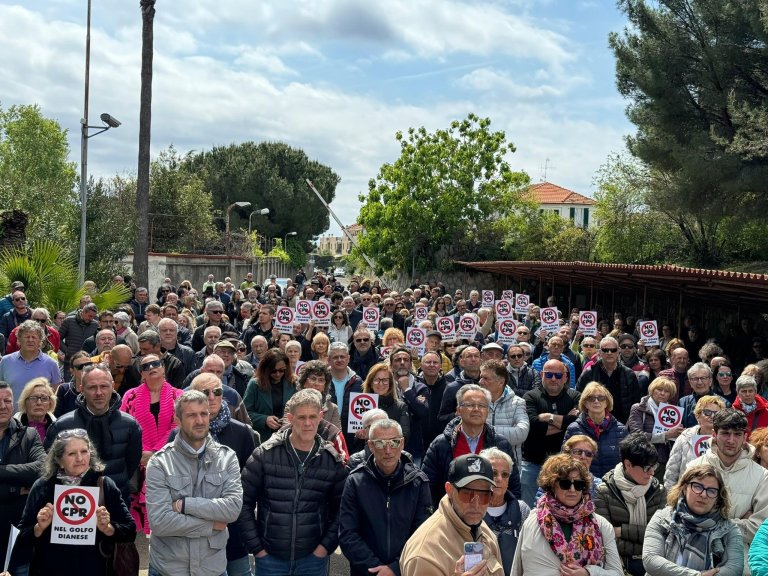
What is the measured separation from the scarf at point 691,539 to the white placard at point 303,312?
947cm

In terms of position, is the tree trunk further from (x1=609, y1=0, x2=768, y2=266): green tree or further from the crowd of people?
the crowd of people

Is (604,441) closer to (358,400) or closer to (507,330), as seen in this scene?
(358,400)

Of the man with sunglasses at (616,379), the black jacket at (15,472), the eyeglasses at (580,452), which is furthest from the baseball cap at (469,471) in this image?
the man with sunglasses at (616,379)

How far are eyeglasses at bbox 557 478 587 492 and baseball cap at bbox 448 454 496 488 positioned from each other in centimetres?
83

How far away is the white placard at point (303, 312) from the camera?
1415 centimetres

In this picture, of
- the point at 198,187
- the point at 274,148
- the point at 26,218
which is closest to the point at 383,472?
the point at 26,218

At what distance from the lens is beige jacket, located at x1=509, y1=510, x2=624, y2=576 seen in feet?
15.1

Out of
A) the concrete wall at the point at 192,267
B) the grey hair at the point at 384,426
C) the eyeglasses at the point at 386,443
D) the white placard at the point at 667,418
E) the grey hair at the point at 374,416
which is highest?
the concrete wall at the point at 192,267

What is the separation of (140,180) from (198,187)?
2307cm

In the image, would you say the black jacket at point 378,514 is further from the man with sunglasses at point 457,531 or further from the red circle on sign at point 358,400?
A: the red circle on sign at point 358,400

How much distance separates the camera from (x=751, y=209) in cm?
2280

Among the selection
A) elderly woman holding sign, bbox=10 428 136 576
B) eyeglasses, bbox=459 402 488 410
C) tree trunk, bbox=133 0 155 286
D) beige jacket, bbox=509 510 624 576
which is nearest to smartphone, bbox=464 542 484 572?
beige jacket, bbox=509 510 624 576

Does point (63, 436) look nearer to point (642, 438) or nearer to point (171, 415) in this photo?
point (171, 415)

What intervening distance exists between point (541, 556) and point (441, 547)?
1.00 meters
